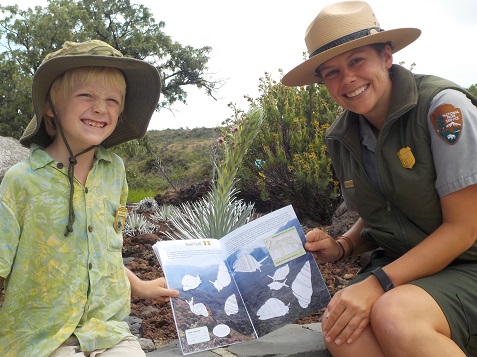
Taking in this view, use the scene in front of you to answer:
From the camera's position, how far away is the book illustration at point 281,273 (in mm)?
2607

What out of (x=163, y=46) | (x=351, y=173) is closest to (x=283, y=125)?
(x=351, y=173)

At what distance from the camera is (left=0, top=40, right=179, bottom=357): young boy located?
1986mm

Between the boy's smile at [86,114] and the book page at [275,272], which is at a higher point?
the boy's smile at [86,114]

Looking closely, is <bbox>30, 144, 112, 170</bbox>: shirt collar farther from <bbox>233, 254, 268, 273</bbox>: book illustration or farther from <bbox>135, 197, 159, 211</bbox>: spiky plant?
<bbox>135, 197, 159, 211</bbox>: spiky plant

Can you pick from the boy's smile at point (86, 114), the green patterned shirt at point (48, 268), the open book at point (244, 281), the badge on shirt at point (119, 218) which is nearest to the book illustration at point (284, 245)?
the open book at point (244, 281)

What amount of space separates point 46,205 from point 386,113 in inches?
59.5

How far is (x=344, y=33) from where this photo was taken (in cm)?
250

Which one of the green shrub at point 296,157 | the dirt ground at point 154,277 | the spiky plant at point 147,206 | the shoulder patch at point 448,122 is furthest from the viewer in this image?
the spiky plant at point 147,206

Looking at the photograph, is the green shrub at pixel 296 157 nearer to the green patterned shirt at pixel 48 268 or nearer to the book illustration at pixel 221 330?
the book illustration at pixel 221 330

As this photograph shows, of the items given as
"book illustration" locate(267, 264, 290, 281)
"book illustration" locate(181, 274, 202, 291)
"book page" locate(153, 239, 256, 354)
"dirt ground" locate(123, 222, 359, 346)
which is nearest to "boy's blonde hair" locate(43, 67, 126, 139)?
"book page" locate(153, 239, 256, 354)

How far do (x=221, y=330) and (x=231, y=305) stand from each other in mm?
122

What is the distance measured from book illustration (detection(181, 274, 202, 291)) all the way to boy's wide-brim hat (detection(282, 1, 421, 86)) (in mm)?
1114

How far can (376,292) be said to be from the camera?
2223 millimetres

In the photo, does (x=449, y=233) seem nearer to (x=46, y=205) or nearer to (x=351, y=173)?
(x=351, y=173)
